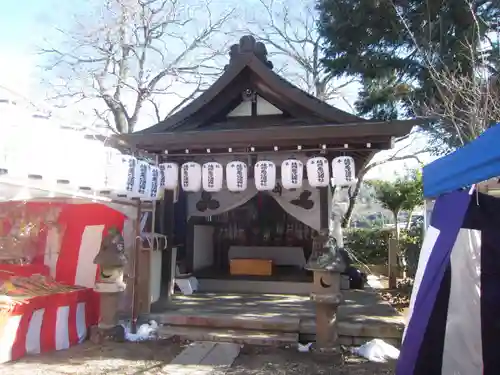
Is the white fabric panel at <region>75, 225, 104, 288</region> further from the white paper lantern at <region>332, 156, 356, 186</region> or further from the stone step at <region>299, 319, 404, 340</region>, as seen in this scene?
the white paper lantern at <region>332, 156, 356, 186</region>

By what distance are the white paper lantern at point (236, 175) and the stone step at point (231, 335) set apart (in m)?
2.63

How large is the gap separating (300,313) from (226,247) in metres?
4.85

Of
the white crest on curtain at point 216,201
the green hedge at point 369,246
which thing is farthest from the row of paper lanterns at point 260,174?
the green hedge at point 369,246

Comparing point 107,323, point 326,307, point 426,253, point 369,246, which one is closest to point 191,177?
point 107,323

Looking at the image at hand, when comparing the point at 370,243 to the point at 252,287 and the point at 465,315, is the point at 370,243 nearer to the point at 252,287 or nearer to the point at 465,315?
the point at 252,287

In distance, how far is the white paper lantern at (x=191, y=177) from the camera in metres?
8.33

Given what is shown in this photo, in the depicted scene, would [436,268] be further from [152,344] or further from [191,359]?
[152,344]

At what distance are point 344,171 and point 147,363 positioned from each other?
4.59 metres

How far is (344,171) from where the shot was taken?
7820 millimetres

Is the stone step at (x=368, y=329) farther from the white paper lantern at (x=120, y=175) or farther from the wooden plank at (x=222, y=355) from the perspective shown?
the white paper lantern at (x=120, y=175)

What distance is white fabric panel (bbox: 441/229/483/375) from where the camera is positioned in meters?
3.79

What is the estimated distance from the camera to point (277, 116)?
358 inches

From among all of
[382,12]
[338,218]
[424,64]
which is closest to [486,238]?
[338,218]

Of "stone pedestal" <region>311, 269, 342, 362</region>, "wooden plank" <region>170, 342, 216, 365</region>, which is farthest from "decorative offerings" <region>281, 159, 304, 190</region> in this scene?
"wooden plank" <region>170, 342, 216, 365</region>
